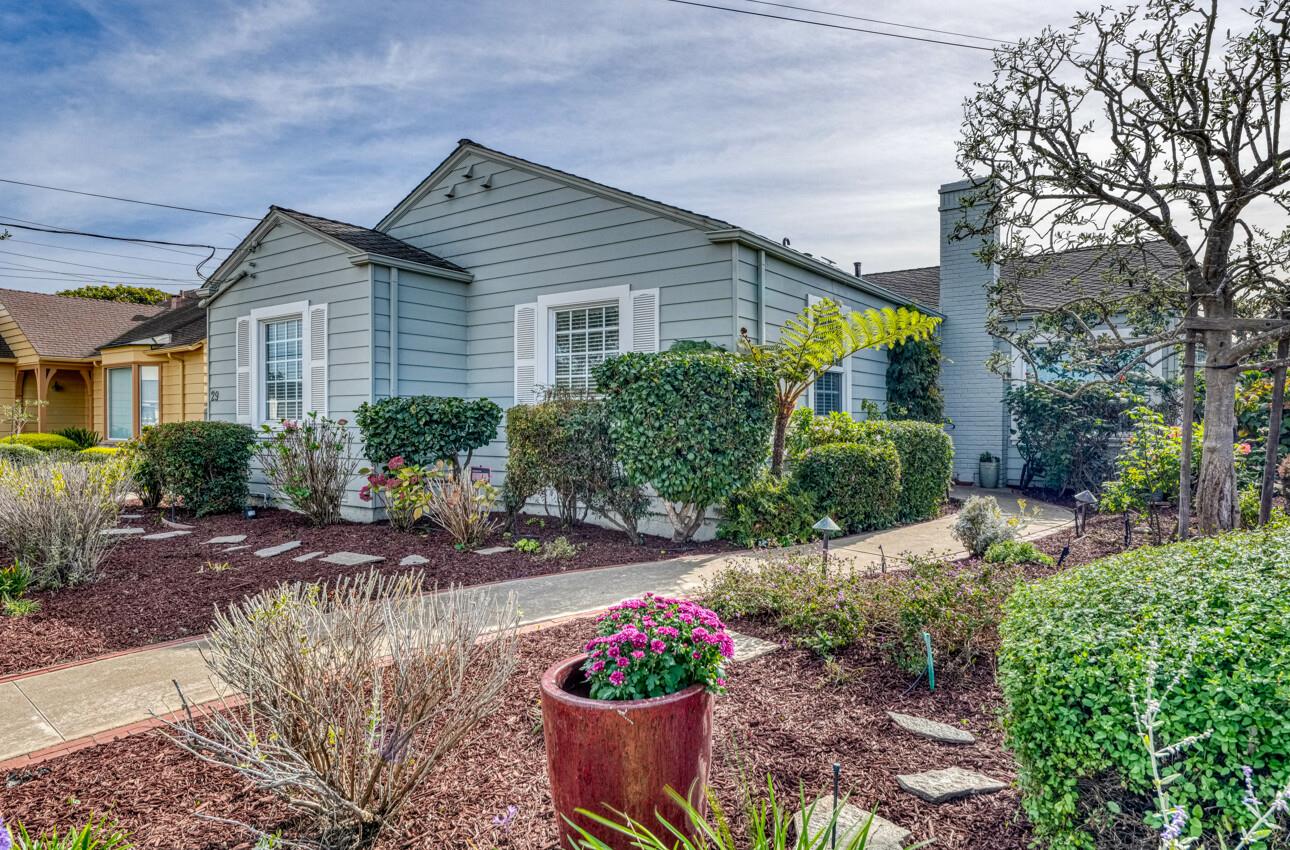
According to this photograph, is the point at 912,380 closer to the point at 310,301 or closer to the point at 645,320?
the point at 645,320

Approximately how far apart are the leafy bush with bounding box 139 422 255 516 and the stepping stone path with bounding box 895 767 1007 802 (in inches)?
369

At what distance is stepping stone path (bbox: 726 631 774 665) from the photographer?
11.7 feet

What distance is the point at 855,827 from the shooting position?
6.75 feet

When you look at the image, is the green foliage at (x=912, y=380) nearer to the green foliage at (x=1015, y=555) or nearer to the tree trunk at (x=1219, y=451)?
the green foliage at (x=1015, y=555)

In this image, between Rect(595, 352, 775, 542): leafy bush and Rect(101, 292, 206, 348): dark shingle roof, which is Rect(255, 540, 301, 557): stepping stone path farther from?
Rect(101, 292, 206, 348): dark shingle roof

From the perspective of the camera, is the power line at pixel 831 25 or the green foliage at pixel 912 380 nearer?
the power line at pixel 831 25

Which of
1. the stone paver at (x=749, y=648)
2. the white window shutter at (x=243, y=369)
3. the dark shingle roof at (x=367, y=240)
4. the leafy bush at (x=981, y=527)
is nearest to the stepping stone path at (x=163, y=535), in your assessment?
the white window shutter at (x=243, y=369)

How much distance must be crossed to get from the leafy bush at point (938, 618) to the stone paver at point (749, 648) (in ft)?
1.83

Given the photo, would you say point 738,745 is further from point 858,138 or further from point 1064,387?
point 1064,387

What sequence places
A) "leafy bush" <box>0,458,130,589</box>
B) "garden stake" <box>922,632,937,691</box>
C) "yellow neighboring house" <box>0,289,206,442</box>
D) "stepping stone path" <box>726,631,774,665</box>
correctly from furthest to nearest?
"yellow neighboring house" <box>0,289,206,442</box>, "leafy bush" <box>0,458,130,589</box>, "stepping stone path" <box>726,631,774,665</box>, "garden stake" <box>922,632,937,691</box>

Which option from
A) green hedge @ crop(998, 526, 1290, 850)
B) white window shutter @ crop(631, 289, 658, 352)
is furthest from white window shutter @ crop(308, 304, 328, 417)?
green hedge @ crop(998, 526, 1290, 850)

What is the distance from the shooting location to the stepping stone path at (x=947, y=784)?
2.25m

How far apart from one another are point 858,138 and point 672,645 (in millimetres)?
7647

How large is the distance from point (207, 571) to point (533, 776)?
15.0 ft
